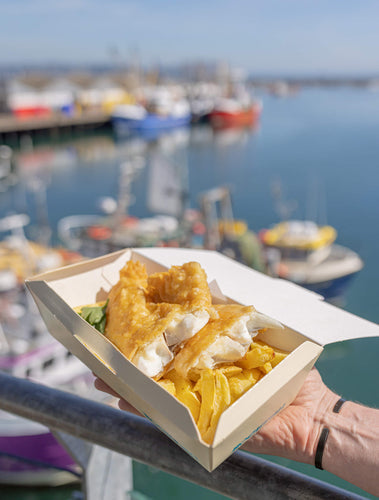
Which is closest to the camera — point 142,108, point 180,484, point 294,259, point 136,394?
point 136,394

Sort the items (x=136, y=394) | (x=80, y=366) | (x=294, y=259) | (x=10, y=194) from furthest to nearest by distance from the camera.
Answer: (x=10, y=194), (x=294, y=259), (x=80, y=366), (x=136, y=394)

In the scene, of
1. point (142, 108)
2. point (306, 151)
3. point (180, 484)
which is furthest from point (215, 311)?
point (142, 108)

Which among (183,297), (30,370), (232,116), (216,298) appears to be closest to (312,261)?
(30,370)

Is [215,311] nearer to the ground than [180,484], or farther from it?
farther from it

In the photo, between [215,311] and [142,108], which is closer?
[215,311]

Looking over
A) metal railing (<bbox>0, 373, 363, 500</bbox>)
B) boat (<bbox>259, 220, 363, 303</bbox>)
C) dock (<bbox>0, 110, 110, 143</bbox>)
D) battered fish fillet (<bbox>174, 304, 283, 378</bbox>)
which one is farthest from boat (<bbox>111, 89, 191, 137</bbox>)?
battered fish fillet (<bbox>174, 304, 283, 378</bbox>)

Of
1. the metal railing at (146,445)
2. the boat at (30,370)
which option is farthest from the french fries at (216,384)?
the boat at (30,370)

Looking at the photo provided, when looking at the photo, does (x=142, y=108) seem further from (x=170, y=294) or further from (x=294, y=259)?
(x=170, y=294)

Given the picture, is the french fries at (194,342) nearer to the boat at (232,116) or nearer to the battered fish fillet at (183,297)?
the battered fish fillet at (183,297)
